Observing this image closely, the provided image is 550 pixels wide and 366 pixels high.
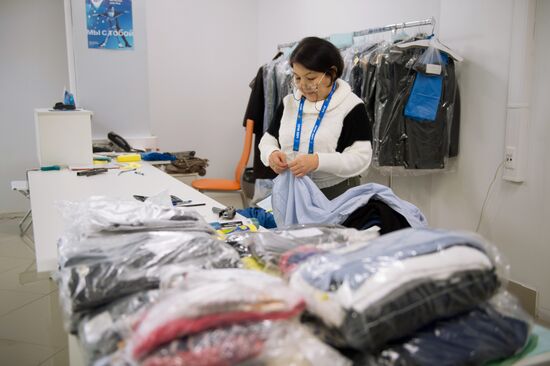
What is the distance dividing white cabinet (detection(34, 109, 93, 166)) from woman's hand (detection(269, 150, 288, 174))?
73.6 inches

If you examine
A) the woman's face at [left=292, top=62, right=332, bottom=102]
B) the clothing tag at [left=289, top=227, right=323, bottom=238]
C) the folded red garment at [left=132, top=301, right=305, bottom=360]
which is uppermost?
the woman's face at [left=292, top=62, right=332, bottom=102]

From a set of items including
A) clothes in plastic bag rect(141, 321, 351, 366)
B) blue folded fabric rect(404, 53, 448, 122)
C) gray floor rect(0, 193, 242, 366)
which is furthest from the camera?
blue folded fabric rect(404, 53, 448, 122)

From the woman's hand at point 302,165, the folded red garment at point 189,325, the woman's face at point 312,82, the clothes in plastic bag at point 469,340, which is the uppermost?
the woman's face at point 312,82

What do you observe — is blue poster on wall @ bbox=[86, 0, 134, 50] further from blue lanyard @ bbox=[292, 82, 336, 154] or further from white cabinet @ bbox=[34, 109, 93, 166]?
blue lanyard @ bbox=[292, 82, 336, 154]

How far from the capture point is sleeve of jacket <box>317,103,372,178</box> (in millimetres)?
1736

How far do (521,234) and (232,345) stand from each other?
2499mm

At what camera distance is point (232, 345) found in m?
0.61

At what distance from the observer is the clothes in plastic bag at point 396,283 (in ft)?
2.16

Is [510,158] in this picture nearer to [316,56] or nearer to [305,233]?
[316,56]

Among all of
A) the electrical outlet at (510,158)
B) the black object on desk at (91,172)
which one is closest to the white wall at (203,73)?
the black object on desk at (91,172)

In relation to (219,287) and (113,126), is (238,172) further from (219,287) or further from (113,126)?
(219,287)

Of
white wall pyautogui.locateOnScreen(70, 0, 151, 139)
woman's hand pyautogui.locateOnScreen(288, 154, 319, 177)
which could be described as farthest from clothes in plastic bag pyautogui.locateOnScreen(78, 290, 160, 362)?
white wall pyautogui.locateOnScreen(70, 0, 151, 139)

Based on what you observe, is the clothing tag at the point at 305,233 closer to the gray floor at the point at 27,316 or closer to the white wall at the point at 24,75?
the gray floor at the point at 27,316

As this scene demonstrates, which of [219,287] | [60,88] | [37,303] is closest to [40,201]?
[37,303]
